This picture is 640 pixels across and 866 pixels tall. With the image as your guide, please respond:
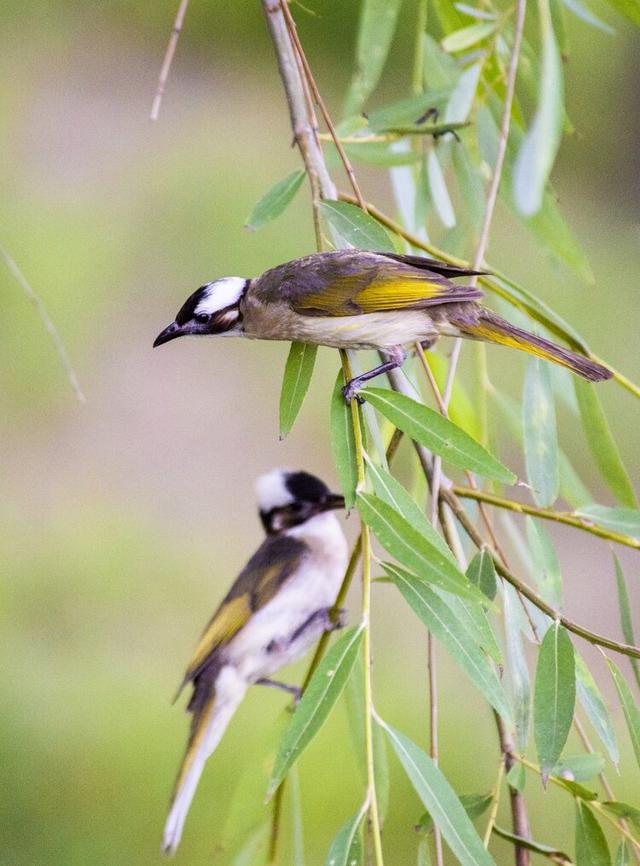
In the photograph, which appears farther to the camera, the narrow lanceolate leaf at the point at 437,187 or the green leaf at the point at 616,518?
the narrow lanceolate leaf at the point at 437,187

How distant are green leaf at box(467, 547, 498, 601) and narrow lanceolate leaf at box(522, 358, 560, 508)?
0.26ft

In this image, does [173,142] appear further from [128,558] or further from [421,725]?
[421,725]

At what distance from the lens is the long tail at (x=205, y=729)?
1199 millimetres

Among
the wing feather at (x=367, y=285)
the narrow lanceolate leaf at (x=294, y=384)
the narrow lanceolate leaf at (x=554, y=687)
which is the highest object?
the wing feather at (x=367, y=285)

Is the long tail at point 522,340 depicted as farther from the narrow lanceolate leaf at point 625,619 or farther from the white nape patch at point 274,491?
the white nape patch at point 274,491

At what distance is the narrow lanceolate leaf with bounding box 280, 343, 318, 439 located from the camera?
2.49 ft

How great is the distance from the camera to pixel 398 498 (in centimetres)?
69

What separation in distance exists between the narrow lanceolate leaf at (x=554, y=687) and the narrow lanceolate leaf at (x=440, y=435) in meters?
0.11

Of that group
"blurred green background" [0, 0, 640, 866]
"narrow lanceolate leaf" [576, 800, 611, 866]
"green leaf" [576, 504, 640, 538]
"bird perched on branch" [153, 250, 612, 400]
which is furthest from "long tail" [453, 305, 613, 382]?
"blurred green background" [0, 0, 640, 866]

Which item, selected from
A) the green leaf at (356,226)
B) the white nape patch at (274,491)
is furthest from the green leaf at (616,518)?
the white nape patch at (274,491)

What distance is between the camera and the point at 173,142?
3.44 m

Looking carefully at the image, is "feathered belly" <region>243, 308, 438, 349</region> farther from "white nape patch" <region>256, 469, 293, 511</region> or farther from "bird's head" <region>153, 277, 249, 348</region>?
"white nape patch" <region>256, 469, 293, 511</region>

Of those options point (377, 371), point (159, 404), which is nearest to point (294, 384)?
point (377, 371)

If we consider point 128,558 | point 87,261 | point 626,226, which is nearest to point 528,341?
point 128,558
